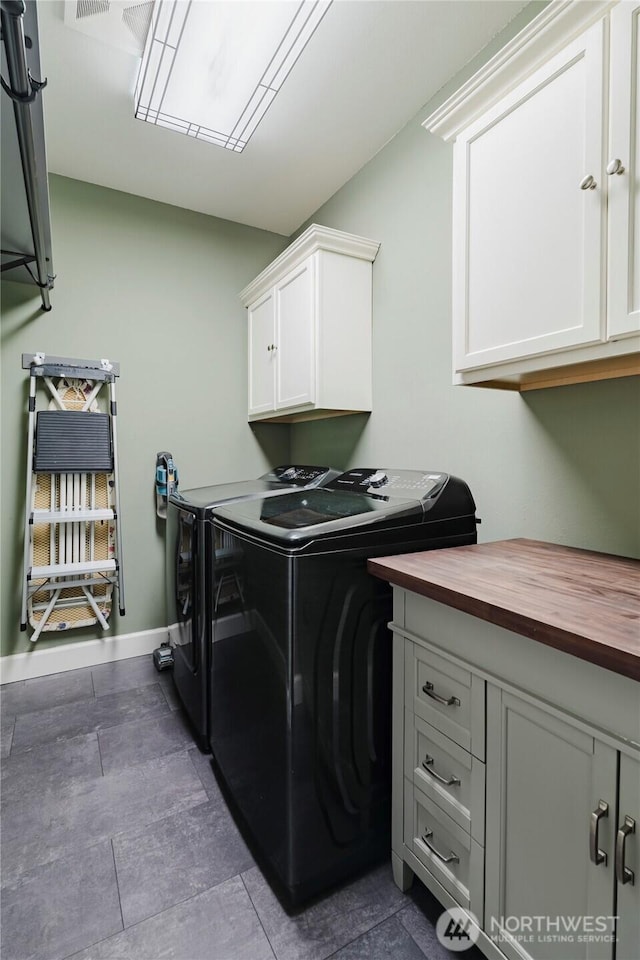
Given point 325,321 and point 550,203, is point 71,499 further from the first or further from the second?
point 550,203

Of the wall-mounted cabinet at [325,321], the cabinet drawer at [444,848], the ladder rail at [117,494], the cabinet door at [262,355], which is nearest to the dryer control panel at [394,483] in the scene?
the wall-mounted cabinet at [325,321]

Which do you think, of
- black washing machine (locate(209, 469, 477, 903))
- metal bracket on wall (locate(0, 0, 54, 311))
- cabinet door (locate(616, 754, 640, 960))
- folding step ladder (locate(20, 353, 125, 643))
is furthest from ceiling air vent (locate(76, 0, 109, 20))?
cabinet door (locate(616, 754, 640, 960))

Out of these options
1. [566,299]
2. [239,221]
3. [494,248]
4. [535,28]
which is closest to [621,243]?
[566,299]

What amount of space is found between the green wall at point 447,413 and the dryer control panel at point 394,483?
28cm

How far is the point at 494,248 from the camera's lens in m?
1.29

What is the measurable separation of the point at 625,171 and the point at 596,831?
1.30 metres

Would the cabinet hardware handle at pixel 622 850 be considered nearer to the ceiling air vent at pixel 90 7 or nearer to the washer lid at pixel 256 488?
the washer lid at pixel 256 488

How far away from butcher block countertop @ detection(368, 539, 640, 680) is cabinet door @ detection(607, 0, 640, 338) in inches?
22.8

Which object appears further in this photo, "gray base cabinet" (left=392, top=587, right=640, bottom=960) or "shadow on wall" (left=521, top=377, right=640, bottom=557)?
"shadow on wall" (left=521, top=377, right=640, bottom=557)

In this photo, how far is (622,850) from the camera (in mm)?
722

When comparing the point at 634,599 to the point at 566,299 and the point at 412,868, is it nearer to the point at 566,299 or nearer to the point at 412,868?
the point at 566,299

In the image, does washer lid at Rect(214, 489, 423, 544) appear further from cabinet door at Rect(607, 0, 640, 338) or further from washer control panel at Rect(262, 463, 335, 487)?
cabinet door at Rect(607, 0, 640, 338)

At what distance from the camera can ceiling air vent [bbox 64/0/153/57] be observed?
5.01ft

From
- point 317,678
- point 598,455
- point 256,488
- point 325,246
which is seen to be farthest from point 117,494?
point 598,455
